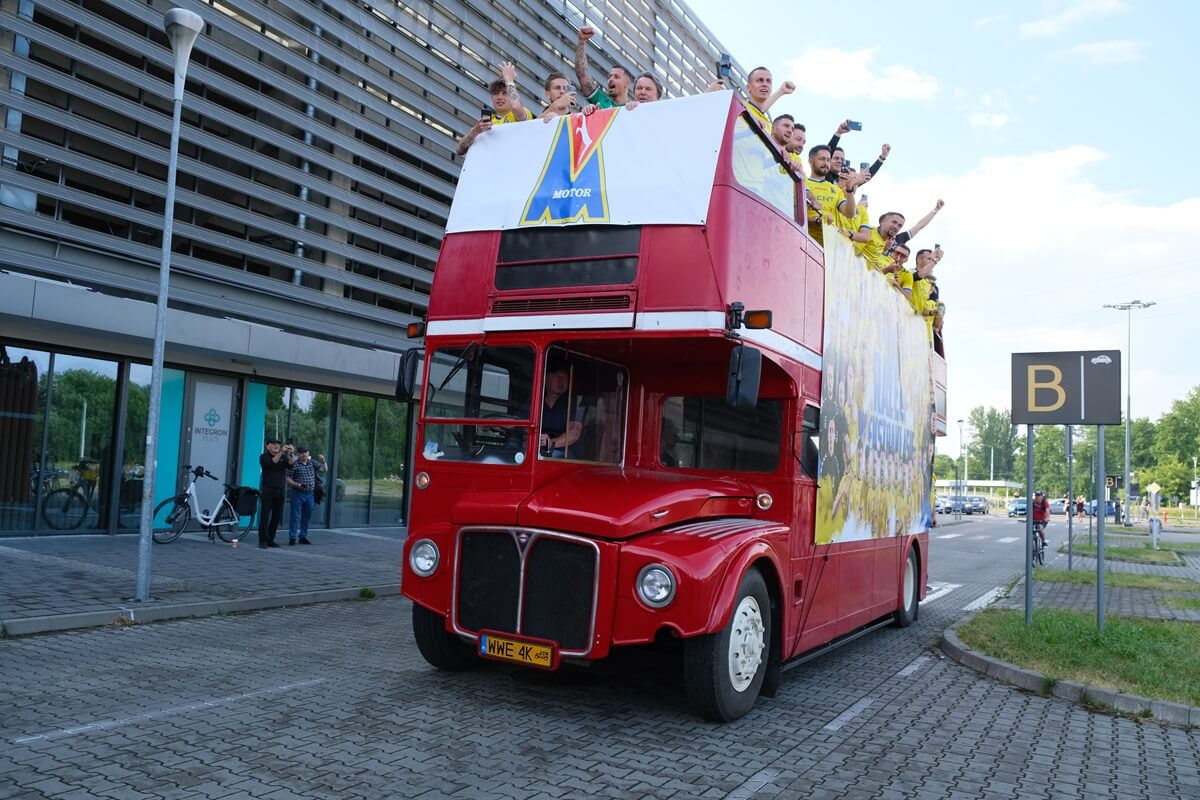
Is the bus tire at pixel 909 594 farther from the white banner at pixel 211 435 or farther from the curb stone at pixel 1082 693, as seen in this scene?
the white banner at pixel 211 435

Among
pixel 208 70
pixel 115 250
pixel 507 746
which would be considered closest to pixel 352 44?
pixel 208 70

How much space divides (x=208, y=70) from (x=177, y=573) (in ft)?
33.6

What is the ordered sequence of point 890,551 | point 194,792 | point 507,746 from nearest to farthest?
point 194,792
point 507,746
point 890,551

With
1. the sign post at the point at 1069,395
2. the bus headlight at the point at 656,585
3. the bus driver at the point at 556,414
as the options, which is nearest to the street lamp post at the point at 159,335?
the bus driver at the point at 556,414

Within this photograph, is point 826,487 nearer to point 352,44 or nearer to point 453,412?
point 453,412

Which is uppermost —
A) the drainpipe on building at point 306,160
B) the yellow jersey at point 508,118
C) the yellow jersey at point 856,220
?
the drainpipe on building at point 306,160

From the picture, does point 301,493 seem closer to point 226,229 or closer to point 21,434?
point 21,434

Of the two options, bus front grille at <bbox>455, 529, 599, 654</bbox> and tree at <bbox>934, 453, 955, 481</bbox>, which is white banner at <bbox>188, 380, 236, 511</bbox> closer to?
bus front grille at <bbox>455, 529, 599, 654</bbox>

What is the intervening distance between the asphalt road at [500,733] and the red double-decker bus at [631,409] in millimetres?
450

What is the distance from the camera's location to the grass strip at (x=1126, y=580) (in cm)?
1755

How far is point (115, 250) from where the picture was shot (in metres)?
15.6

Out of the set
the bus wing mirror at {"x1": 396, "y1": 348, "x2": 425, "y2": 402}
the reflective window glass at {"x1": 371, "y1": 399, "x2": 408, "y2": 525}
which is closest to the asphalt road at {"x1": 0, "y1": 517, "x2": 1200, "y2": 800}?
the bus wing mirror at {"x1": 396, "y1": 348, "x2": 425, "y2": 402}

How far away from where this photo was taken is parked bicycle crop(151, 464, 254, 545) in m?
15.7

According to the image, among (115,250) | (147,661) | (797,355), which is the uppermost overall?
(115,250)
